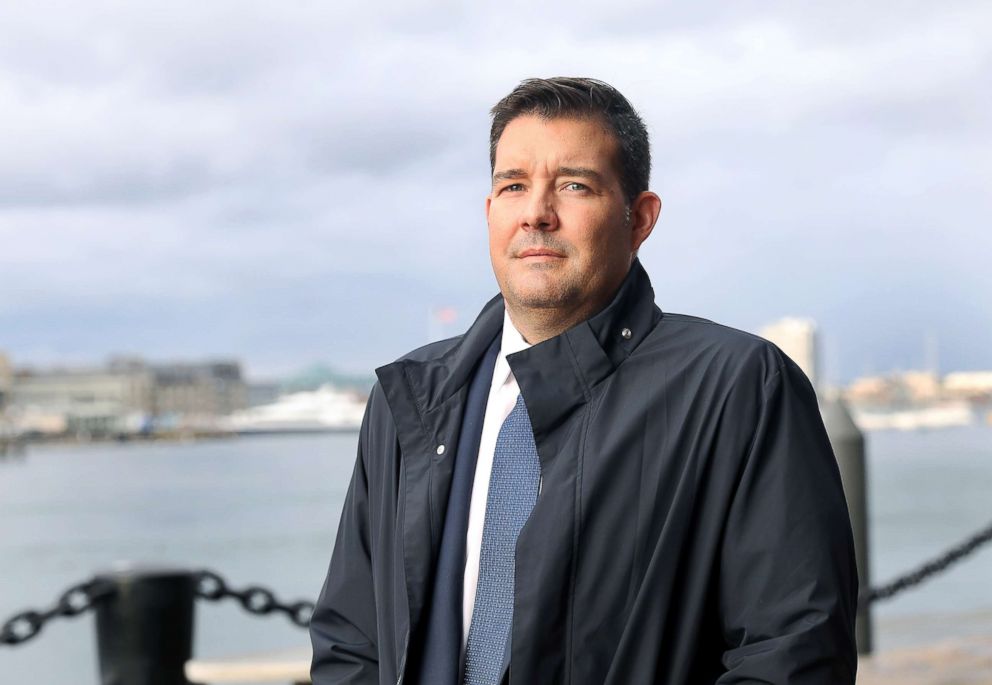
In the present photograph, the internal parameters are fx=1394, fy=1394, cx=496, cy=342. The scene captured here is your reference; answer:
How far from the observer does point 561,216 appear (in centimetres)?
164

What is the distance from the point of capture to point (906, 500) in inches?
2073

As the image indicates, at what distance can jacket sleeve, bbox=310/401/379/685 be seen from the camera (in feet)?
5.82

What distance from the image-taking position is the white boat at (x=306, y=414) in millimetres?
67000

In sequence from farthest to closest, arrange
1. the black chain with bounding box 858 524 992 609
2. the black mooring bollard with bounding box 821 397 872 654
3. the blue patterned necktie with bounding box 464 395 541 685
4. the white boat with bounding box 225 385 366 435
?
the white boat with bounding box 225 385 366 435 → the black mooring bollard with bounding box 821 397 872 654 → the black chain with bounding box 858 524 992 609 → the blue patterned necktie with bounding box 464 395 541 685

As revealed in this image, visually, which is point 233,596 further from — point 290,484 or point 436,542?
point 290,484

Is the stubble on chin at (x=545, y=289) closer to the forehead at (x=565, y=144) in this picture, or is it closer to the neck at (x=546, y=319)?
the neck at (x=546, y=319)

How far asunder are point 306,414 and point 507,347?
223ft

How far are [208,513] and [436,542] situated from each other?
5704 cm

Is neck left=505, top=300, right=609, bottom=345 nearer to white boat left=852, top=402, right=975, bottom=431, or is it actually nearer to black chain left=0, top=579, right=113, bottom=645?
black chain left=0, top=579, right=113, bottom=645

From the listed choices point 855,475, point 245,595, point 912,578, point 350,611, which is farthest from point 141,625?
point 912,578

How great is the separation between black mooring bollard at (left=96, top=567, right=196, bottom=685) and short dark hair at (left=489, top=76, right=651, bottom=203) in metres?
2.38

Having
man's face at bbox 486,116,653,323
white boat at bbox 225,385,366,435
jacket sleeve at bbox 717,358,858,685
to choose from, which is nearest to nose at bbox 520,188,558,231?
man's face at bbox 486,116,653,323

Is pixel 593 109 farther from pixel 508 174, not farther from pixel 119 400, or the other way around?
pixel 119 400

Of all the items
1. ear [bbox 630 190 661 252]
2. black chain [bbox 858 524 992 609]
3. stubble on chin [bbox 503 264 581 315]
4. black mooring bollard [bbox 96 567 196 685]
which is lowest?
black chain [bbox 858 524 992 609]
